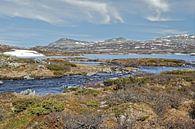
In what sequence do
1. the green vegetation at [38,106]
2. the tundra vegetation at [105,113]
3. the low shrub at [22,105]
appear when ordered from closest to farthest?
the tundra vegetation at [105,113], the green vegetation at [38,106], the low shrub at [22,105]

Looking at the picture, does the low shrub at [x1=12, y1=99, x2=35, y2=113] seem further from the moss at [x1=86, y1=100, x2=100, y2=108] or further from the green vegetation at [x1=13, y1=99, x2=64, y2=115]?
the moss at [x1=86, y1=100, x2=100, y2=108]

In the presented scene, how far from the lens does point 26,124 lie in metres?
18.2

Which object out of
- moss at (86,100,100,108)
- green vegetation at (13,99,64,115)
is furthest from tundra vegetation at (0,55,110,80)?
green vegetation at (13,99,64,115)

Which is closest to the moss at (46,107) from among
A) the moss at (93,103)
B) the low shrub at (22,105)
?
the low shrub at (22,105)

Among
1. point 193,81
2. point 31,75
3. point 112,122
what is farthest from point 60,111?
point 31,75

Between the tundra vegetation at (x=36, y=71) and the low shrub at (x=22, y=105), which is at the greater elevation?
the low shrub at (x=22, y=105)

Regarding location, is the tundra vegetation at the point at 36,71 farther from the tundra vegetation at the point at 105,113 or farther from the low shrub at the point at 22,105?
the low shrub at the point at 22,105

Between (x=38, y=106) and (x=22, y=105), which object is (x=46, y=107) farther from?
(x=22, y=105)

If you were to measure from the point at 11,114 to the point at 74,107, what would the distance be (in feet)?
10.9

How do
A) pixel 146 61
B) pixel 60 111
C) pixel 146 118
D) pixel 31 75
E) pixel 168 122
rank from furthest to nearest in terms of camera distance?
pixel 146 61
pixel 31 75
pixel 60 111
pixel 146 118
pixel 168 122

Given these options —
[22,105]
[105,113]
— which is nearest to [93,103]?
[105,113]

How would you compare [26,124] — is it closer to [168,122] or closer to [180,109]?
[168,122]

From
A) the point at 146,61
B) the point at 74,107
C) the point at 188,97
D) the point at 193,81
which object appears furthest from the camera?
the point at 146,61

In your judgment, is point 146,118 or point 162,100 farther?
point 162,100
